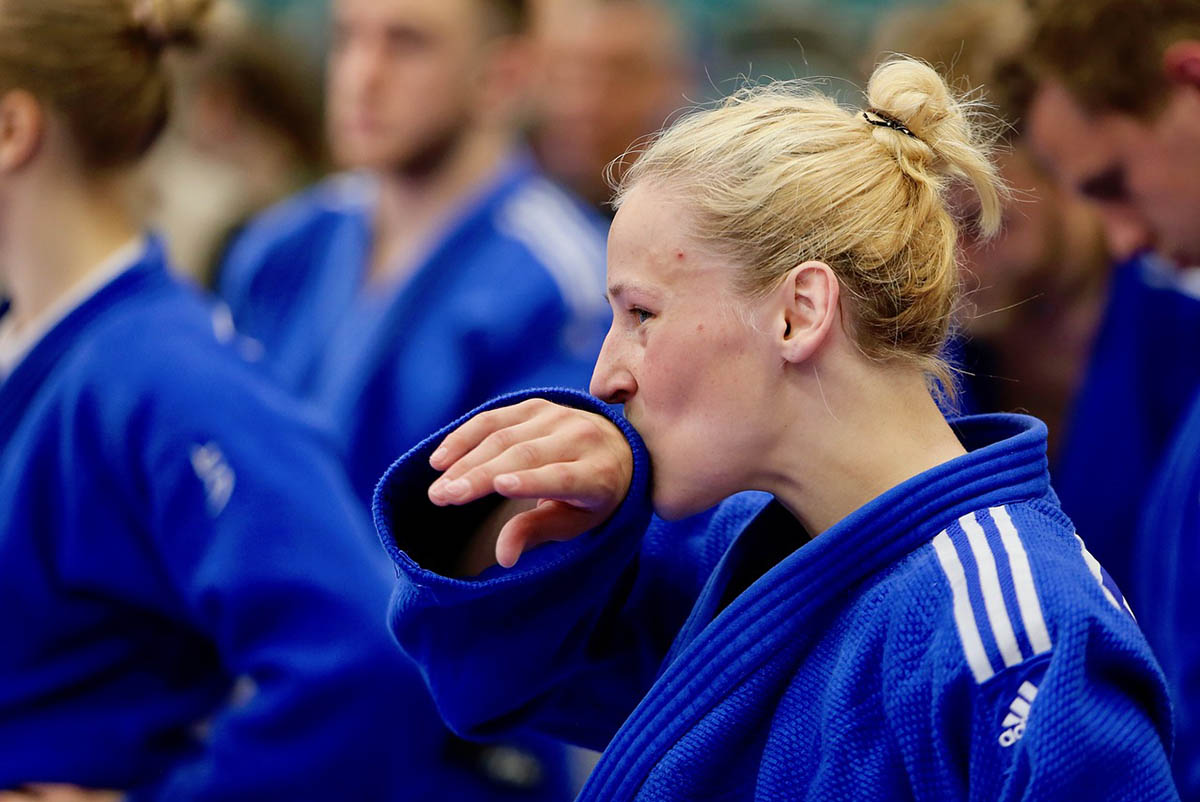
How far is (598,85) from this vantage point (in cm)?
409

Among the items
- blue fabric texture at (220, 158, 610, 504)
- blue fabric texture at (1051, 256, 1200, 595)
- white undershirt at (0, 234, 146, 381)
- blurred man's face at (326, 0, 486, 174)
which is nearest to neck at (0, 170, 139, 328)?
white undershirt at (0, 234, 146, 381)

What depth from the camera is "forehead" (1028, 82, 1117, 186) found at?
201 cm

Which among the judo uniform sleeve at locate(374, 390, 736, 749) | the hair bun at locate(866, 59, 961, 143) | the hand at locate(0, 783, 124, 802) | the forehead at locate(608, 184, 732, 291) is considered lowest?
the hand at locate(0, 783, 124, 802)

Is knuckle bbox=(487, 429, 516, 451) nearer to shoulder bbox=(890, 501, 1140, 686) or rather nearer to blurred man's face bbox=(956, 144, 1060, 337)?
shoulder bbox=(890, 501, 1140, 686)

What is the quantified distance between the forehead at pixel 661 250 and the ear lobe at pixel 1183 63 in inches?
39.9

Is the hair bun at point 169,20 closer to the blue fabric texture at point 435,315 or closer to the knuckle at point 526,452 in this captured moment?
the blue fabric texture at point 435,315

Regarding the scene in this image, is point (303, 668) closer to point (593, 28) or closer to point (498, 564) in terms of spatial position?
point (498, 564)

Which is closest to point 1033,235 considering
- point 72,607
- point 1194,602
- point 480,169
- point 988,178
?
point 1194,602

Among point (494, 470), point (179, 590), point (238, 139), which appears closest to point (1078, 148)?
point (494, 470)

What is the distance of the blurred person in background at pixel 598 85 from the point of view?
4094mm

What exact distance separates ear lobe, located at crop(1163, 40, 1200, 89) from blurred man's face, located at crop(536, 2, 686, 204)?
2225mm

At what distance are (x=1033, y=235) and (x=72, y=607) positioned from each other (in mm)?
1787

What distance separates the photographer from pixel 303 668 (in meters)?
1.73

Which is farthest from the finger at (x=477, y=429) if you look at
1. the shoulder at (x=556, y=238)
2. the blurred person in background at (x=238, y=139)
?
the blurred person in background at (x=238, y=139)
